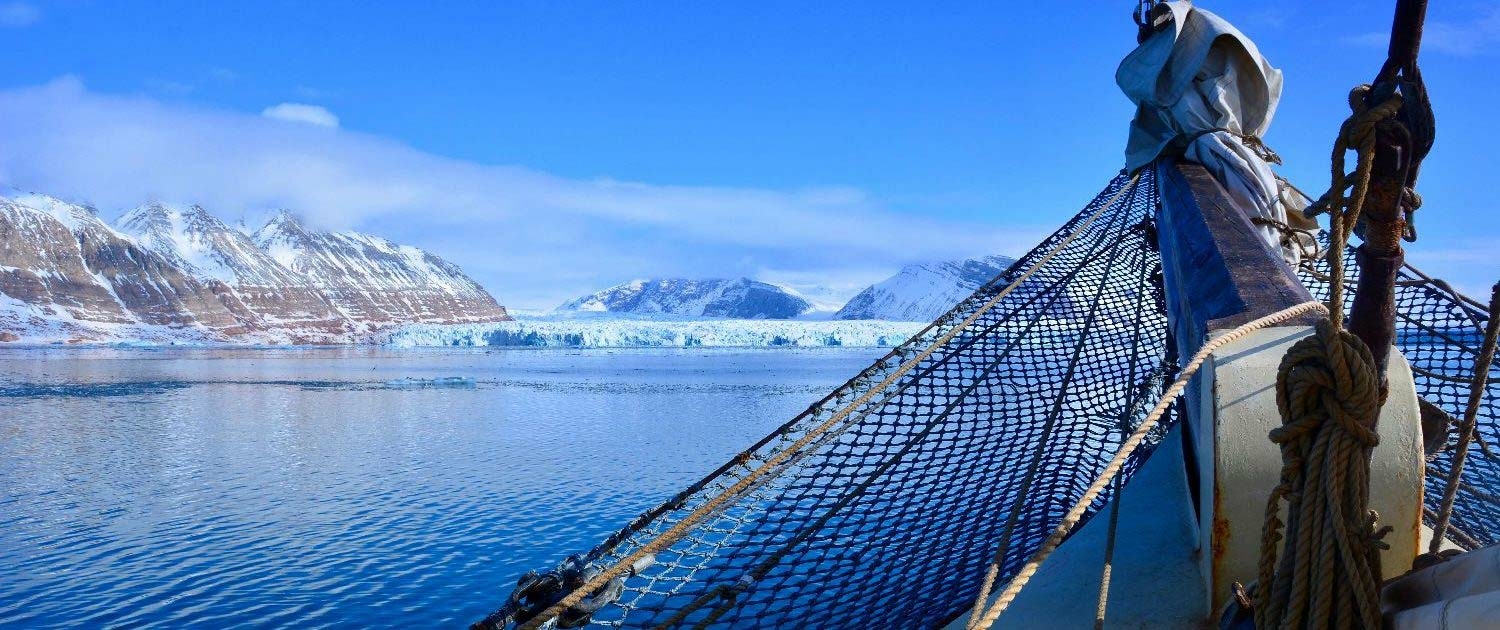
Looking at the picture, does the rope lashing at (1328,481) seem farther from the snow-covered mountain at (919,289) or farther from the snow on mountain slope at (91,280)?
the snow-covered mountain at (919,289)

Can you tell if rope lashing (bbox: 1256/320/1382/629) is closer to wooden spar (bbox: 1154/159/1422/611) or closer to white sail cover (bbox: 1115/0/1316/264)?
wooden spar (bbox: 1154/159/1422/611)

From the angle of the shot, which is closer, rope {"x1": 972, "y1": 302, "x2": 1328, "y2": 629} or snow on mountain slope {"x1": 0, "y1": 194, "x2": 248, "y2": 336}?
rope {"x1": 972, "y1": 302, "x2": 1328, "y2": 629}

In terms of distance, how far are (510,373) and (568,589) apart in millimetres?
33201

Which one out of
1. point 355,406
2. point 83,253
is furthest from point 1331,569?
point 83,253

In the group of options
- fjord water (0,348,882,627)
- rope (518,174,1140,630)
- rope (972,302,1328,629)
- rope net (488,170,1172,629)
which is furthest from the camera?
fjord water (0,348,882,627)

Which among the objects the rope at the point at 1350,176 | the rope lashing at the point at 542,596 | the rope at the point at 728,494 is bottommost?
the rope lashing at the point at 542,596

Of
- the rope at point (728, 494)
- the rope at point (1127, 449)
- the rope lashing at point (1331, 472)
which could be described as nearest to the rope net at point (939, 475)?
the rope at point (728, 494)

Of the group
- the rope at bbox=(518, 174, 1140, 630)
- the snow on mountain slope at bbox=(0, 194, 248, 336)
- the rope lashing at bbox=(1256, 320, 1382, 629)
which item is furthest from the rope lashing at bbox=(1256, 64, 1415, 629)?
the snow on mountain slope at bbox=(0, 194, 248, 336)

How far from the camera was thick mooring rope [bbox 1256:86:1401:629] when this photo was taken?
102cm

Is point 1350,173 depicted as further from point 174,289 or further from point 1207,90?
point 174,289

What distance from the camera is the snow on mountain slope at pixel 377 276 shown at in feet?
442

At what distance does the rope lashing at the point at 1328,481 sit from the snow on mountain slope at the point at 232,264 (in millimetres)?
102513

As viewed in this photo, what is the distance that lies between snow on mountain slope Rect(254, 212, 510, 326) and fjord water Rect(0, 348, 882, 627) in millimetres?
108733

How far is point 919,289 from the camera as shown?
505 ft
